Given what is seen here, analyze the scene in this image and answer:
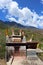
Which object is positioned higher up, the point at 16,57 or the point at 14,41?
the point at 14,41

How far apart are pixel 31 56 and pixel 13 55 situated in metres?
1.46

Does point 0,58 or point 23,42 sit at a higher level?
point 23,42

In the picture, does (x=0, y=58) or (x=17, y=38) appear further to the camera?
(x=0, y=58)

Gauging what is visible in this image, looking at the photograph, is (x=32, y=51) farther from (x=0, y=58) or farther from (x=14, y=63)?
(x=0, y=58)

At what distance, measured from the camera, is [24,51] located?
16875 millimetres

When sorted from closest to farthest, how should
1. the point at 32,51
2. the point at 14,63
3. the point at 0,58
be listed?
1. the point at 14,63
2. the point at 32,51
3. the point at 0,58

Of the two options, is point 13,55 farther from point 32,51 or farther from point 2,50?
point 2,50

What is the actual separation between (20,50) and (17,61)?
1460 mm

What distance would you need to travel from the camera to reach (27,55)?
16703mm

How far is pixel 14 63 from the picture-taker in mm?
15438

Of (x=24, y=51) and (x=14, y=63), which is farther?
(x=24, y=51)

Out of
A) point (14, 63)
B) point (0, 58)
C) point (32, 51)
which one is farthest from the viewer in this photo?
point (0, 58)

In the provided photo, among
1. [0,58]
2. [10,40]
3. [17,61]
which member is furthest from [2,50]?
[17,61]

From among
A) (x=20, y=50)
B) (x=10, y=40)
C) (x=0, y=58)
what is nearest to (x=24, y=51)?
(x=20, y=50)
